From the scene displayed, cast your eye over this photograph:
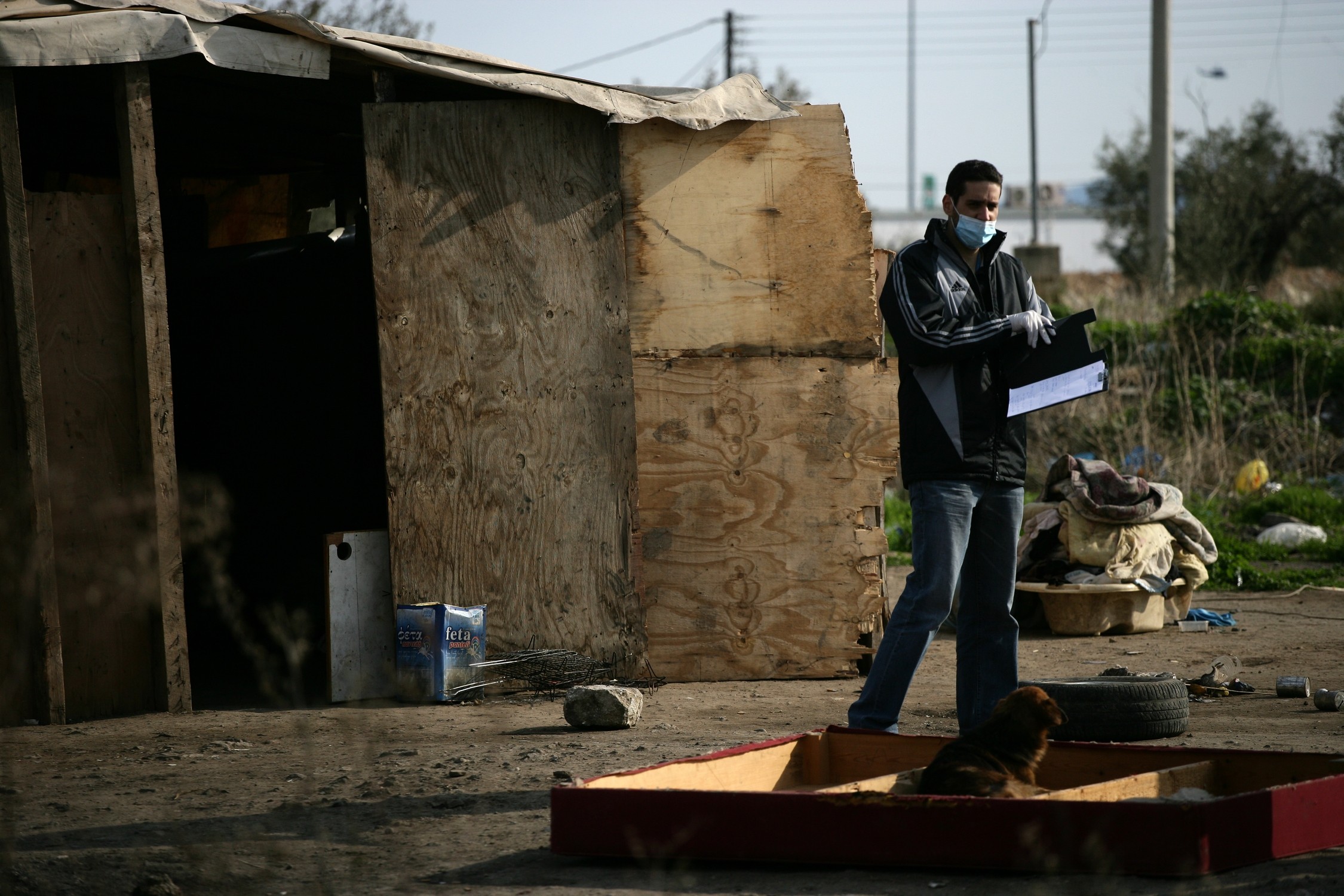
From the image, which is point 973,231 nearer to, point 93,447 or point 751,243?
point 751,243

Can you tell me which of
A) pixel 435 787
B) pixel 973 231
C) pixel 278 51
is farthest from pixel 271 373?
pixel 973 231

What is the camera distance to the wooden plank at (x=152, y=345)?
5.77m

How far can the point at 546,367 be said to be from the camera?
635 cm

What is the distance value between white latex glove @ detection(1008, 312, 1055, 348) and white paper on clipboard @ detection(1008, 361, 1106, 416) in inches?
5.2

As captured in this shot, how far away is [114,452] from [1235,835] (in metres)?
4.77

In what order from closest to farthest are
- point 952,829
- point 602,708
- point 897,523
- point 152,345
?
point 952,829 < point 602,708 < point 152,345 < point 897,523

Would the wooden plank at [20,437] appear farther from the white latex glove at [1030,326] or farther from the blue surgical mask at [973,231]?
the white latex glove at [1030,326]

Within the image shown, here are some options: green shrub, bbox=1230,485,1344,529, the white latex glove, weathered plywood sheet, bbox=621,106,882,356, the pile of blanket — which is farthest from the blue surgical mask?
green shrub, bbox=1230,485,1344,529

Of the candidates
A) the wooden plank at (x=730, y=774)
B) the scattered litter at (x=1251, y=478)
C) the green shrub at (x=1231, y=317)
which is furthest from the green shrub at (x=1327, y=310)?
the wooden plank at (x=730, y=774)

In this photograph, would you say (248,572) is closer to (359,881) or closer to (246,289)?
(246,289)

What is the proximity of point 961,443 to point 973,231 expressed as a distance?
725mm

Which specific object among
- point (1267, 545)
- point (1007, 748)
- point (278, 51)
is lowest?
point (1267, 545)

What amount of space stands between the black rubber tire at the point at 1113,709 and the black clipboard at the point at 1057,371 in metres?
1.25

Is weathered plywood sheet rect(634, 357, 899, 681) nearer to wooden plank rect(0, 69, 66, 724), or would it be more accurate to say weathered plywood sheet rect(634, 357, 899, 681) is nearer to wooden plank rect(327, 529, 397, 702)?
wooden plank rect(327, 529, 397, 702)
